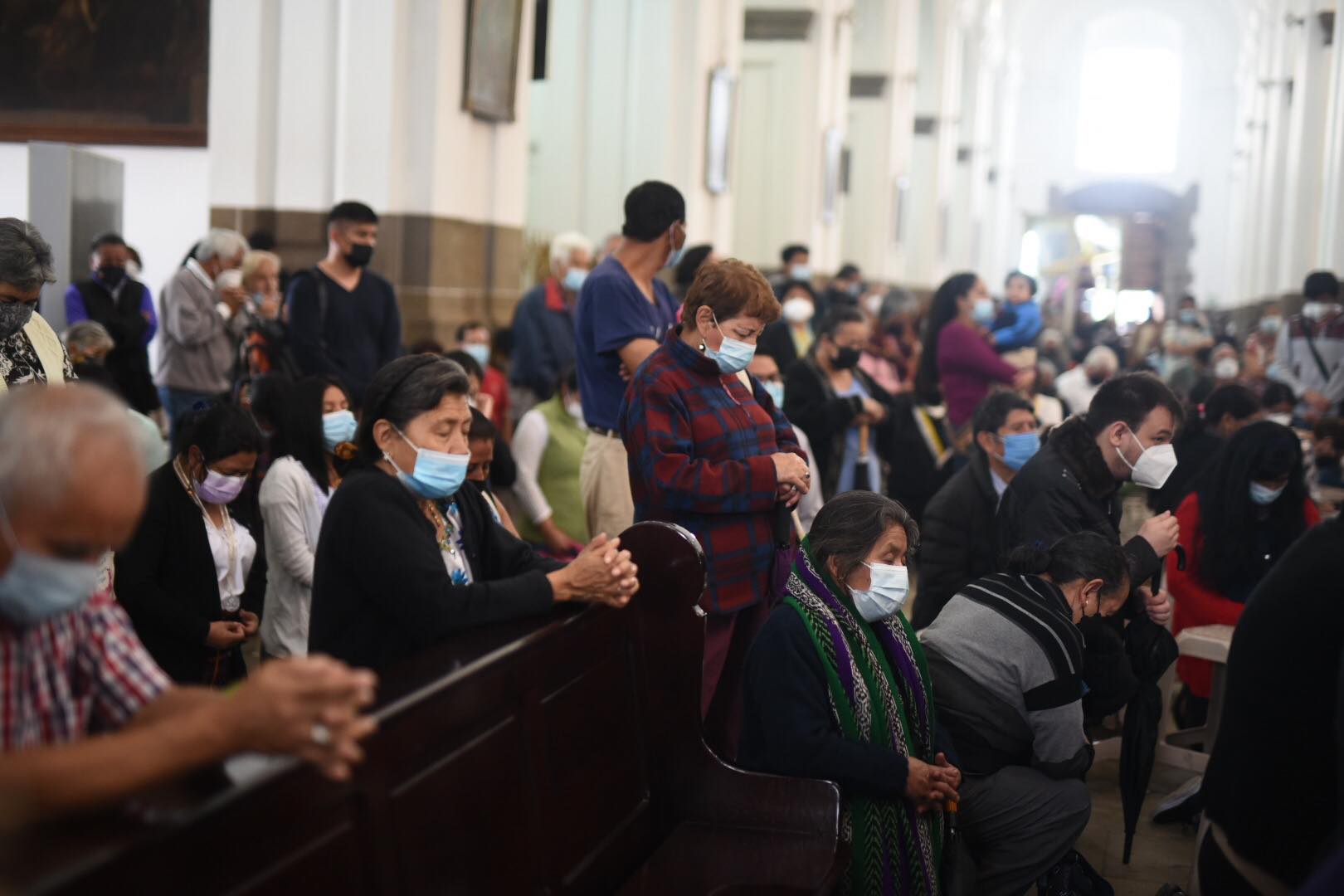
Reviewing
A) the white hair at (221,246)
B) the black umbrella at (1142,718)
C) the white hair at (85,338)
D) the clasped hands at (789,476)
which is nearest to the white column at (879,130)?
the white hair at (221,246)

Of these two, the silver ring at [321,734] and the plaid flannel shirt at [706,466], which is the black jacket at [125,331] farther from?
the silver ring at [321,734]

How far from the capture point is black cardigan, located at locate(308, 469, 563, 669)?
287 centimetres

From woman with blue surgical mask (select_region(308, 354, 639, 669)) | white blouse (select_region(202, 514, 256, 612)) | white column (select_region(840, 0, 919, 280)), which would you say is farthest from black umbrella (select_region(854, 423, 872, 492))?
white column (select_region(840, 0, 919, 280))

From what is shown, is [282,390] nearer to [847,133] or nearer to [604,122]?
[604,122]

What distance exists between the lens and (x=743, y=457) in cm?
420

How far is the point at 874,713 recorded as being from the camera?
349cm

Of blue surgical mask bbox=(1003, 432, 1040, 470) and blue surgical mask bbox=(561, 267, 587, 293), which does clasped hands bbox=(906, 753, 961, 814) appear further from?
blue surgical mask bbox=(561, 267, 587, 293)

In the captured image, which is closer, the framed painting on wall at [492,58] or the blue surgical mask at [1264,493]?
the blue surgical mask at [1264,493]

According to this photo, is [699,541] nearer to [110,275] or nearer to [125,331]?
[125,331]

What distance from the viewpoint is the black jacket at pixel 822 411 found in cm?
684

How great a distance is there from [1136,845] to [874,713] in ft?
6.35

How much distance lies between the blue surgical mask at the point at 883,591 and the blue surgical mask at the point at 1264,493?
8.48 feet

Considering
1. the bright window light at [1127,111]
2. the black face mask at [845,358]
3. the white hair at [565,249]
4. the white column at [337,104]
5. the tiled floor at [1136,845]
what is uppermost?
the bright window light at [1127,111]

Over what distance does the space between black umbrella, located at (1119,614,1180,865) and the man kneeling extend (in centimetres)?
51
